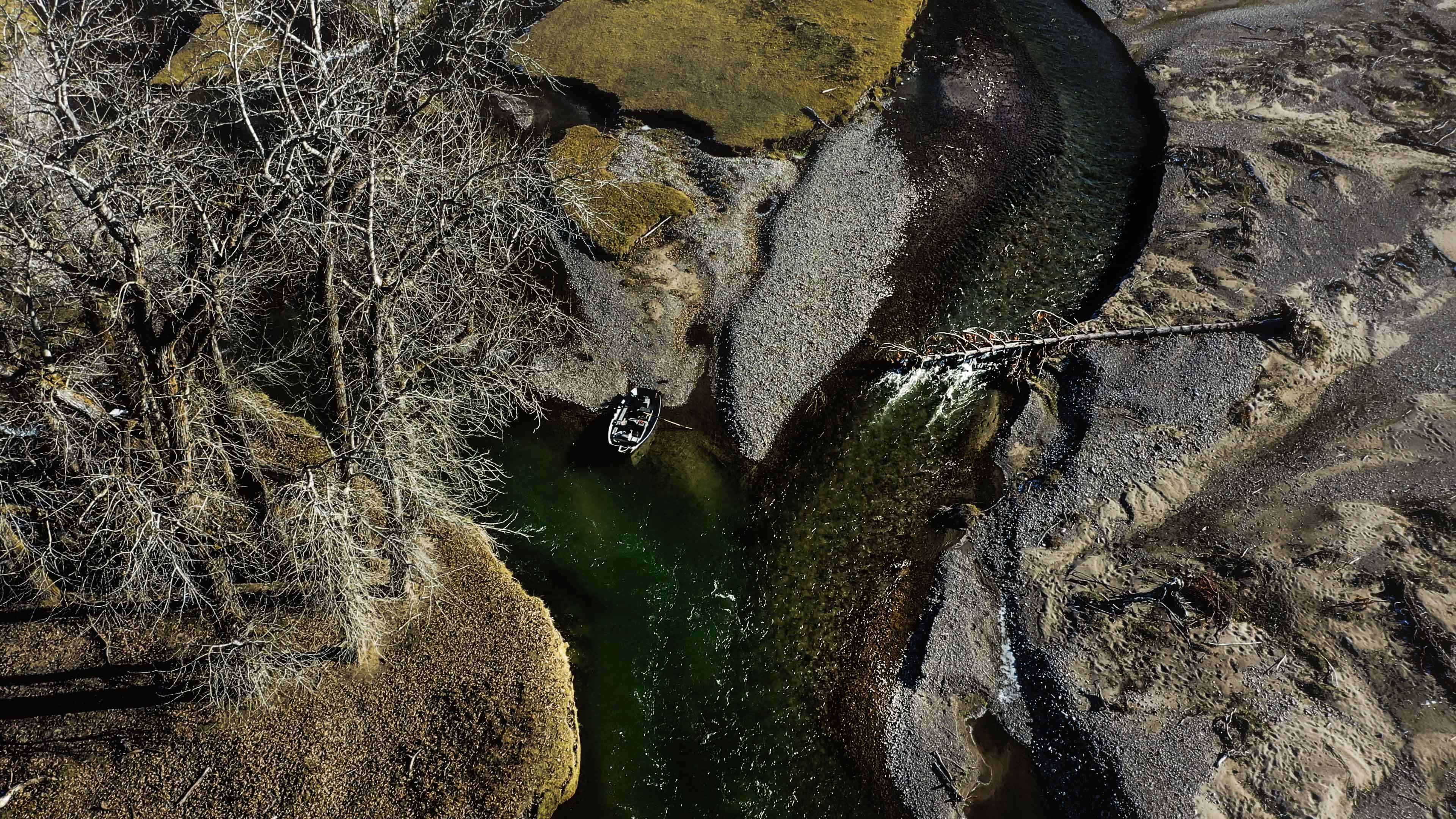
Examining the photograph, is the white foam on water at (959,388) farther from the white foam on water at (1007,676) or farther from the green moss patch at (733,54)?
the green moss patch at (733,54)

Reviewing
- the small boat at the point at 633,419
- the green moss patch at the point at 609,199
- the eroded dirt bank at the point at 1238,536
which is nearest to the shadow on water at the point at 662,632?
the small boat at the point at 633,419

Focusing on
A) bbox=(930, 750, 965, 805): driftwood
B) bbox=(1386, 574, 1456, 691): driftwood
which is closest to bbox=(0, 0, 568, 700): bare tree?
bbox=(930, 750, 965, 805): driftwood

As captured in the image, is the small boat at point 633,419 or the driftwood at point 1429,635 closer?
the driftwood at point 1429,635

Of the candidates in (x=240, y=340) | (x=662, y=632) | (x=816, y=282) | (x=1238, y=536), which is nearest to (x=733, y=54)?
(x=816, y=282)

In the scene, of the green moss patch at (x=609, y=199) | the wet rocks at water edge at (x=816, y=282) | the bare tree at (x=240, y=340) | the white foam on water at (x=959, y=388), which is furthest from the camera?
the green moss patch at (x=609, y=199)

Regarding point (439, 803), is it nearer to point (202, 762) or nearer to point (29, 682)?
point (202, 762)

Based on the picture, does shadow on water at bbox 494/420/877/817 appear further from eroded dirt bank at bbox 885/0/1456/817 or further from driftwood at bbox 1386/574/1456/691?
driftwood at bbox 1386/574/1456/691

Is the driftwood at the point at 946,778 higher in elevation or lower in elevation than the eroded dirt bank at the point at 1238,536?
lower
